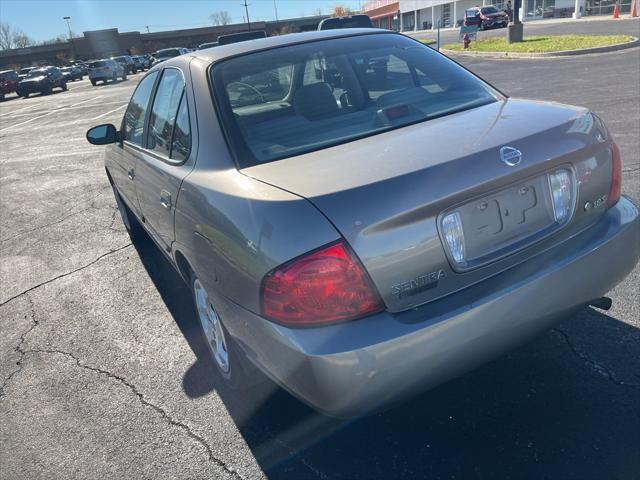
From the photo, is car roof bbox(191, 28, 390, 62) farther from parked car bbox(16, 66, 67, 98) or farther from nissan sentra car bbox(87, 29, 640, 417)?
parked car bbox(16, 66, 67, 98)

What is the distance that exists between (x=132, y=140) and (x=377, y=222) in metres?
2.83

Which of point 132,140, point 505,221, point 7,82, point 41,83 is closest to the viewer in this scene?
point 505,221

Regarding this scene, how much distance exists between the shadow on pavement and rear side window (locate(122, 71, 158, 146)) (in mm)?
1952

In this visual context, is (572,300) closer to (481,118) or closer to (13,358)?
(481,118)

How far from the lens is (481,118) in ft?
8.26

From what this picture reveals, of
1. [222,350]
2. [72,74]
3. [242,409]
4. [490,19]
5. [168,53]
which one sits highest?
[222,350]

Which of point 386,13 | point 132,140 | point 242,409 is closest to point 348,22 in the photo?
point 132,140

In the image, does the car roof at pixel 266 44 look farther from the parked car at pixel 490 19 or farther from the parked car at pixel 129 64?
the parked car at pixel 129 64

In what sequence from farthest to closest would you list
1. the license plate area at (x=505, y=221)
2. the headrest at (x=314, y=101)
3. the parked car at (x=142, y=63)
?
the parked car at (x=142, y=63) → the headrest at (x=314, y=101) → the license plate area at (x=505, y=221)

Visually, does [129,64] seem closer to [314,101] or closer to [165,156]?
[165,156]

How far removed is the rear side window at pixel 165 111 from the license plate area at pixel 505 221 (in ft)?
5.88

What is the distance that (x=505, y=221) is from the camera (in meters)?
2.11

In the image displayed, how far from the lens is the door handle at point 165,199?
114 inches

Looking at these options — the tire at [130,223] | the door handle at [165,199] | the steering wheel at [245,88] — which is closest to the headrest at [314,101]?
the steering wheel at [245,88]
